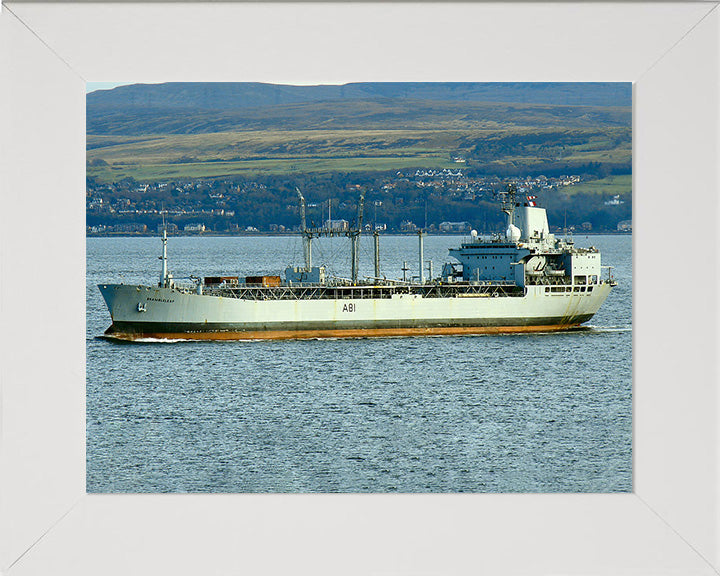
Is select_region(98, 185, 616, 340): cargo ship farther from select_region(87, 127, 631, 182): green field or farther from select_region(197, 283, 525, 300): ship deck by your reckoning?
select_region(87, 127, 631, 182): green field

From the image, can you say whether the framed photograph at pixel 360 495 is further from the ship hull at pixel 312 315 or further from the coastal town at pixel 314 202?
the coastal town at pixel 314 202

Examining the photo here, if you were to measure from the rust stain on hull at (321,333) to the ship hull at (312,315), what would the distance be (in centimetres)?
2

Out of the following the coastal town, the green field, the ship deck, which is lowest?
the ship deck

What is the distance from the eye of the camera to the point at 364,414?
14.7m

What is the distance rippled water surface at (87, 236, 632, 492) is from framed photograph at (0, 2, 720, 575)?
4.39m

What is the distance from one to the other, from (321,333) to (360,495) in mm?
16145

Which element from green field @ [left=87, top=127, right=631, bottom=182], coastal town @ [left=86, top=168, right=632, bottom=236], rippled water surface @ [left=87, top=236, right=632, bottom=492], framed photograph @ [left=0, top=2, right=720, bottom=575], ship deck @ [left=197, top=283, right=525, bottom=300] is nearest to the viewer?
framed photograph @ [left=0, top=2, right=720, bottom=575]

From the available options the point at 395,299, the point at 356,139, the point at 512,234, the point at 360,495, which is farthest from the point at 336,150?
the point at 360,495

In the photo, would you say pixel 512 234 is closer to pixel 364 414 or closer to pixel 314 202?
pixel 364 414

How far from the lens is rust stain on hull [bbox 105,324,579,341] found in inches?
804

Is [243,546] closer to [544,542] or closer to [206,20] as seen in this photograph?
[544,542]

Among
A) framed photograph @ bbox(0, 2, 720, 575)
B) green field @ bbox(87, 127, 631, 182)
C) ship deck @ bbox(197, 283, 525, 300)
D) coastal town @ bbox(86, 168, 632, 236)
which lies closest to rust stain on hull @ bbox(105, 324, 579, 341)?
ship deck @ bbox(197, 283, 525, 300)

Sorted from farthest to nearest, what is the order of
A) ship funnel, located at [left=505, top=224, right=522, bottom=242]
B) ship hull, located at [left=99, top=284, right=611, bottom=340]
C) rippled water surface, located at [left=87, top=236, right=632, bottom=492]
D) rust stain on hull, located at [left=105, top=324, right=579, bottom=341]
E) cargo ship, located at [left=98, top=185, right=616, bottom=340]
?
ship funnel, located at [left=505, top=224, right=522, bottom=242] → rust stain on hull, located at [left=105, top=324, right=579, bottom=341] → cargo ship, located at [left=98, top=185, right=616, bottom=340] → ship hull, located at [left=99, top=284, right=611, bottom=340] → rippled water surface, located at [left=87, top=236, right=632, bottom=492]
